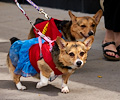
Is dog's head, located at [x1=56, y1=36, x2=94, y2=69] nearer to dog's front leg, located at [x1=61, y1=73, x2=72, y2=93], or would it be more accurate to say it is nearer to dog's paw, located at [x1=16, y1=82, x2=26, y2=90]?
dog's front leg, located at [x1=61, y1=73, x2=72, y2=93]

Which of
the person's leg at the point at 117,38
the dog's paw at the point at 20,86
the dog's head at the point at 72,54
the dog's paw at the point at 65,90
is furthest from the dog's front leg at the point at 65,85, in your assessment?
the person's leg at the point at 117,38

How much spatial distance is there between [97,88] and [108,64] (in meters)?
1.40

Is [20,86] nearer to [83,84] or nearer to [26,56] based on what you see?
[26,56]

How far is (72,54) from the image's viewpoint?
182 inches

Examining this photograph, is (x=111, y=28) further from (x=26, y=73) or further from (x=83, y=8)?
(x=83, y=8)

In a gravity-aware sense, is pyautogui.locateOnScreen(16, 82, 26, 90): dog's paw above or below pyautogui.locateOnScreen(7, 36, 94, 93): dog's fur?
below

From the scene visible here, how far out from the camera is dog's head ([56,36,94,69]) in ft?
15.0

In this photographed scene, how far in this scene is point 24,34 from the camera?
8914mm

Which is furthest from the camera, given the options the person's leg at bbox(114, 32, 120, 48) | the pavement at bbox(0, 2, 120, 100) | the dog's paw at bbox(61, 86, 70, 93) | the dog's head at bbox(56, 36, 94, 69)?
the person's leg at bbox(114, 32, 120, 48)

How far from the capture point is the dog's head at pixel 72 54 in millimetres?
4570

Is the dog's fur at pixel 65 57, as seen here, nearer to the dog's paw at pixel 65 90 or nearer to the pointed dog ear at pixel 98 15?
the dog's paw at pixel 65 90

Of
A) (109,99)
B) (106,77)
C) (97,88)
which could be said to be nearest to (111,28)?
(106,77)

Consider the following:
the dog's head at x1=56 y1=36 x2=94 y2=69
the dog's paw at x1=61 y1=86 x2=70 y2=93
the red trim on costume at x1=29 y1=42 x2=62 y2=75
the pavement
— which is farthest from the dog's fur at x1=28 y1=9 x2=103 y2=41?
the dog's head at x1=56 y1=36 x2=94 y2=69

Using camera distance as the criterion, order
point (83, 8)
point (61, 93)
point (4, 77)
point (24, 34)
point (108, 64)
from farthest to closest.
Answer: point (83, 8) → point (24, 34) → point (108, 64) → point (4, 77) → point (61, 93)
